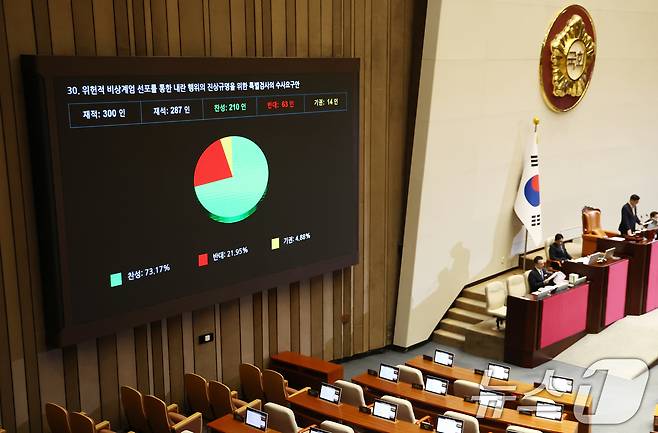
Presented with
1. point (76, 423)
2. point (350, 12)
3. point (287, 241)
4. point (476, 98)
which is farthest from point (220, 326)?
point (476, 98)

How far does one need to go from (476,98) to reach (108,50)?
5.39 meters

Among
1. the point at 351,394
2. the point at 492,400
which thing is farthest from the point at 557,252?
the point at 351,394

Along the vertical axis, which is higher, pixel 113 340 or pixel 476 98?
pixel 476 98

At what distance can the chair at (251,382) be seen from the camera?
27.9 feet

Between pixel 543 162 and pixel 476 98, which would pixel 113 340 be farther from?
pixel 543 162

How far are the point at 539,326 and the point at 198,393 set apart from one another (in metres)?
4.23

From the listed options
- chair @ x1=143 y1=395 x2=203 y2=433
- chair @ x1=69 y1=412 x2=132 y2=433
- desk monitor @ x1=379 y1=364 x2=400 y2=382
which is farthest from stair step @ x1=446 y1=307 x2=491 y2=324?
chair @ x1=69 y1=412 x2=132 y2=433

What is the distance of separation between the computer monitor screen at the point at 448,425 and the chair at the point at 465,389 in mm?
1090

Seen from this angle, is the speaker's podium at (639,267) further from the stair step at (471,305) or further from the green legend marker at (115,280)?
the green legend marker at (115,280)

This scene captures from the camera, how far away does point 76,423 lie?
6980 mm

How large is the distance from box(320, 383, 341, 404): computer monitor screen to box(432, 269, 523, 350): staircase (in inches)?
135

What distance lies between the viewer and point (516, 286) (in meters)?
10.4

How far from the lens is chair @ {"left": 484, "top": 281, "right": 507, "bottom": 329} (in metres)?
10.3

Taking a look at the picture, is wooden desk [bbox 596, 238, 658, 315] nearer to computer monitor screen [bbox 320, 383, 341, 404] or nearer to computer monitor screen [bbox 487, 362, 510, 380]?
computer monitor screen [bbox 487, 362, 510, 380]
